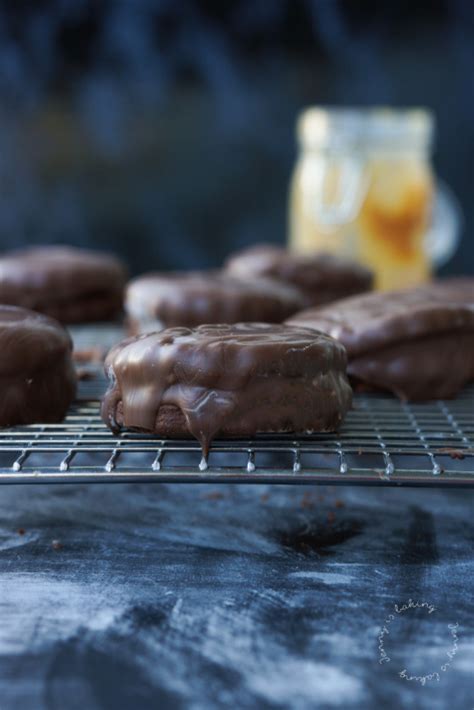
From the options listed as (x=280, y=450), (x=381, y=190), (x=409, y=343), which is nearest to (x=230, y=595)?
(x=280, y=450)

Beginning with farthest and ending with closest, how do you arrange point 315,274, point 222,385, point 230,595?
point 315,274
point 222,385
point 230,595

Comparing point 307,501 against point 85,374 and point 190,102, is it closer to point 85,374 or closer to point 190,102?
point 85,374

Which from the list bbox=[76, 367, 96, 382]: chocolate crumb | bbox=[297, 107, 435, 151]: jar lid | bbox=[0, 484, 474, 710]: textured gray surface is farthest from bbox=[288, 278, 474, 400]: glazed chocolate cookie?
bbox=[297, 107, 435, 151]: jar lid

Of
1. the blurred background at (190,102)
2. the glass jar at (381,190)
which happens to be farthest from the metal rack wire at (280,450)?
the blurred background at (190,102)

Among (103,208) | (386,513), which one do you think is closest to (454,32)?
(103,208)

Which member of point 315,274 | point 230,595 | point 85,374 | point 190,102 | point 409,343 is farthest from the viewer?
point 190,102
